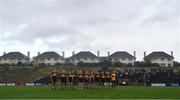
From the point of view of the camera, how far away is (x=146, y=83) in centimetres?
7150

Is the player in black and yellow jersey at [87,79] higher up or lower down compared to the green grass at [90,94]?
higher up

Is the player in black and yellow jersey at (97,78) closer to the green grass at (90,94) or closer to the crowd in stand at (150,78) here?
the green grass at (90,94)

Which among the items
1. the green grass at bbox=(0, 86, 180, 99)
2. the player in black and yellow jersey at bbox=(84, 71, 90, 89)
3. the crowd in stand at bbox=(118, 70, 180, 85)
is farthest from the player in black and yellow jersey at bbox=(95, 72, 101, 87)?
the crowd in stand at bbox=(118, 70, 180, 85)

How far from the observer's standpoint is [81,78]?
39750mm

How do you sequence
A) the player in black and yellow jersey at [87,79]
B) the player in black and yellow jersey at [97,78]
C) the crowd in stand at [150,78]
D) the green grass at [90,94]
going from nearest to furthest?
the green grass at [90,94]
the player in black and yellow jersey at [87,79]
the player in black and yellow jersey at [97,78]
the crowd in stand at [150,78]

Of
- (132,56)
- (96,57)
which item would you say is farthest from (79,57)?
(132,56)

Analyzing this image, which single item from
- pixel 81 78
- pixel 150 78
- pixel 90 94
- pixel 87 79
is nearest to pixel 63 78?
pixel 81 78

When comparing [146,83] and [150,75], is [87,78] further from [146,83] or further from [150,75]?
[150,75]

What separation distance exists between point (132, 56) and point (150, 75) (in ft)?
224

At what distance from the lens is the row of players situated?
39.4 metres

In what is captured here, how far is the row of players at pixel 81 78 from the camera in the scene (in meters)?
39.4

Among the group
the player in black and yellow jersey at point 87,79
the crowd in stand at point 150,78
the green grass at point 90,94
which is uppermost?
the crowd in stand at point 150,78

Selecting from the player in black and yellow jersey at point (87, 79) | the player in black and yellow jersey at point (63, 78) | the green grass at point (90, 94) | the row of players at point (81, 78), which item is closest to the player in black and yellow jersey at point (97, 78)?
the row of players at point (81, 78)

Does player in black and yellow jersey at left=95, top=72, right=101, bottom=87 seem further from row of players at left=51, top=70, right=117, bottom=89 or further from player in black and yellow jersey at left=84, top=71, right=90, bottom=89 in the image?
player in black and yellow jersey at left=84, top=71, right=90, bottom=89
